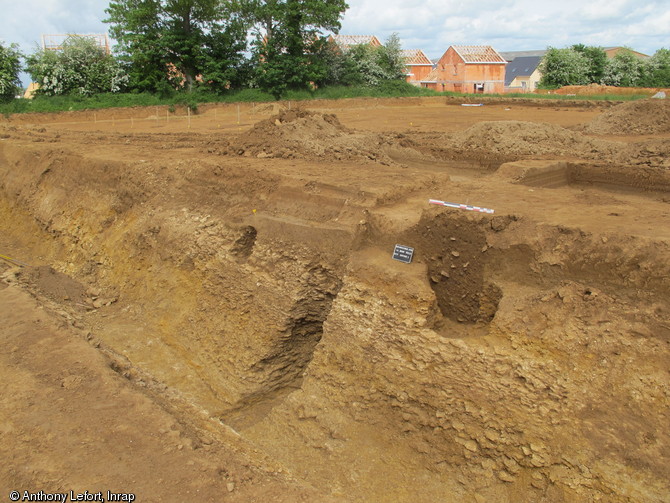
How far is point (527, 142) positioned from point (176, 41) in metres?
21.2

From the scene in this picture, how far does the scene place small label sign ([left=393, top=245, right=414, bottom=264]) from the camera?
22.5 ft

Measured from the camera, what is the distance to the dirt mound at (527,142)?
12.9 meters

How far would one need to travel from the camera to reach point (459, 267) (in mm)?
6715

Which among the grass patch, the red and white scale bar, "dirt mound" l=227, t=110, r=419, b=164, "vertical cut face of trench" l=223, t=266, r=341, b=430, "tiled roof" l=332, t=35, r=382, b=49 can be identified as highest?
"tiled roof" l=332, t=35, r=382, b=49

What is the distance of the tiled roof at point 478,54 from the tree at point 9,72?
3163 cm

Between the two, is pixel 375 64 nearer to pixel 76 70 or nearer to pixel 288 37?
pixel 288 37

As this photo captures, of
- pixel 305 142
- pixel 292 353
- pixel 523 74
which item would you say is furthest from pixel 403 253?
pixel 523 74

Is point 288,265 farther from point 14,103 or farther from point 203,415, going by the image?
point 14,103

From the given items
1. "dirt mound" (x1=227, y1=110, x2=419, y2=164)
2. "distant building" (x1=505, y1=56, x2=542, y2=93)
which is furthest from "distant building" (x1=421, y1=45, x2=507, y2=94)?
"dirt mound" (x1=227, y1=110, x2=419, y2=164)

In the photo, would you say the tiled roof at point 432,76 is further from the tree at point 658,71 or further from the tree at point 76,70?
the tree at point 76,70

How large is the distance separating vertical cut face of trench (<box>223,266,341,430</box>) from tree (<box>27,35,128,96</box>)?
24474 mm

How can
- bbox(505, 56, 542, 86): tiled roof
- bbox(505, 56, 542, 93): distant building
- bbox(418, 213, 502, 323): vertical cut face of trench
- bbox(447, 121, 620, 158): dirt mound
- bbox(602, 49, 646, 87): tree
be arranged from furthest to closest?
1. bbox(505, 56, 542, 86): tiled roof
2. bbox(505, 56, 542, 93): distant building
3. bbox(602, 49, 646, 87): tree
4. bbox(447, 121, 620, 158): dirt mound
5. bbox(418, 213, 502, 323): vertical cut face of trench

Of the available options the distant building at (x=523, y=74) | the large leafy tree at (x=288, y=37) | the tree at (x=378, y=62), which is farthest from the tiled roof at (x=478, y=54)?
the large leafy tree at (x=288, y=37)

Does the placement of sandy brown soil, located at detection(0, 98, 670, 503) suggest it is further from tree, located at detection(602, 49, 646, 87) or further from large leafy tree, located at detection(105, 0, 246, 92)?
tree, located at detection(602, 49, 646, 87)
